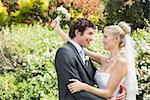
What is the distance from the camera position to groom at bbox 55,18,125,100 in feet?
A: 13.1

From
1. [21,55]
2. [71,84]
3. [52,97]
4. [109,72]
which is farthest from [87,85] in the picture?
[21,55]

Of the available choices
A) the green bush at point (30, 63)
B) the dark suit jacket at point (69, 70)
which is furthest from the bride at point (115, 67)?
the green bush at point (30, 63)

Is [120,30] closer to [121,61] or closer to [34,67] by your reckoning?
[121,61]

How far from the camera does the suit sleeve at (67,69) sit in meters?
3.97

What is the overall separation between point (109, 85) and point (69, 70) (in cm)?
44

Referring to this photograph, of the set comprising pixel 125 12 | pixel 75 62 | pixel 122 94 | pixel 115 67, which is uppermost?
pixel 75 62

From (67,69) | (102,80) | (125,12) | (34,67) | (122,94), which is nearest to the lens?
(67,69)

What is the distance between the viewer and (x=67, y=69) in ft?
13.0

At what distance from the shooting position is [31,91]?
22.4 ft

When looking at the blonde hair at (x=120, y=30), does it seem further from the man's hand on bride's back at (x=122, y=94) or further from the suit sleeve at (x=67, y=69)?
the suit sleeve at (x=67, y=69)

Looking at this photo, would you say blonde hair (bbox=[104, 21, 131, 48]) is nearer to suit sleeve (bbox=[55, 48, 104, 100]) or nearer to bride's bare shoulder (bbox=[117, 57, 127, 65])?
bride's bare shoulder (bbox=[117, 57, 127, 65])

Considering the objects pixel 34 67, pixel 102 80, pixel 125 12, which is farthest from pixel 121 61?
pixel 125 12

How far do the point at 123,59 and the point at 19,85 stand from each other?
2836 mm

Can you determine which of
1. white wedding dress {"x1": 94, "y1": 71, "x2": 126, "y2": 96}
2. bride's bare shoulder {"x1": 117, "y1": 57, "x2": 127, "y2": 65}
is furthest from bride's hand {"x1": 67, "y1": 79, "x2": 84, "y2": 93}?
bride's bare shoulder {"x1": 117, "y1": 57, "x2": 127, "y2": 65}
